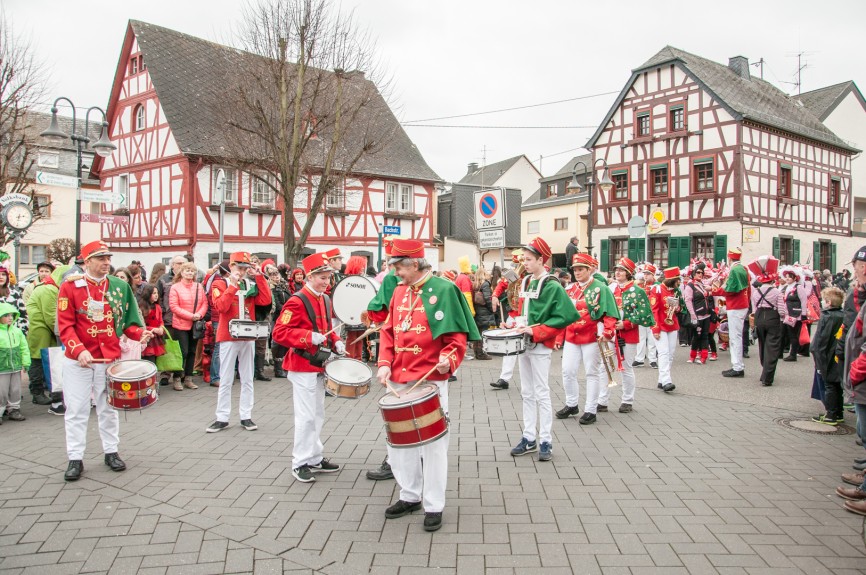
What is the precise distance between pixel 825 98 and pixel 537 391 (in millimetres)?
40819

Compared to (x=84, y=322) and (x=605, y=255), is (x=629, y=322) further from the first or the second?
(x=605, y=255)

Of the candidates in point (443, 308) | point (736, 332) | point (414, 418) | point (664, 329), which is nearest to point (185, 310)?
point (443, 308)

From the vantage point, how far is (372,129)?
2058cm

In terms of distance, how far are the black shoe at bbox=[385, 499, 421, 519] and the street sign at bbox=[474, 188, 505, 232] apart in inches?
195

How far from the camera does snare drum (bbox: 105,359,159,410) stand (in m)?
5.36

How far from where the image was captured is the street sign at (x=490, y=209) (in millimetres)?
8914

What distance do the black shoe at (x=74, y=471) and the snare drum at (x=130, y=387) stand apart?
60 centimetres

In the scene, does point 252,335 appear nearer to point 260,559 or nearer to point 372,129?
point 260,559

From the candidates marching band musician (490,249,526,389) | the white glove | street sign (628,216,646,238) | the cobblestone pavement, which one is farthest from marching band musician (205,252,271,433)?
street sign (628,216,646,238)

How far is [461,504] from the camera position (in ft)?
16.0

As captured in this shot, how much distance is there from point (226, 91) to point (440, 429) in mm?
17474

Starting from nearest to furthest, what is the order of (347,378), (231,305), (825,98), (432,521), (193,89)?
(432,521) → (347,378) → (231,305) → (193,89) → (825,98)

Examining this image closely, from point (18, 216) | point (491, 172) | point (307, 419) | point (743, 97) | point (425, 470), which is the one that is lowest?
point (425, 470)

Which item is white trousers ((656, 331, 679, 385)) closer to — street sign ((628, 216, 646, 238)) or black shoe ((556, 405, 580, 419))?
black shoe ((556, 405, 580, 419))
